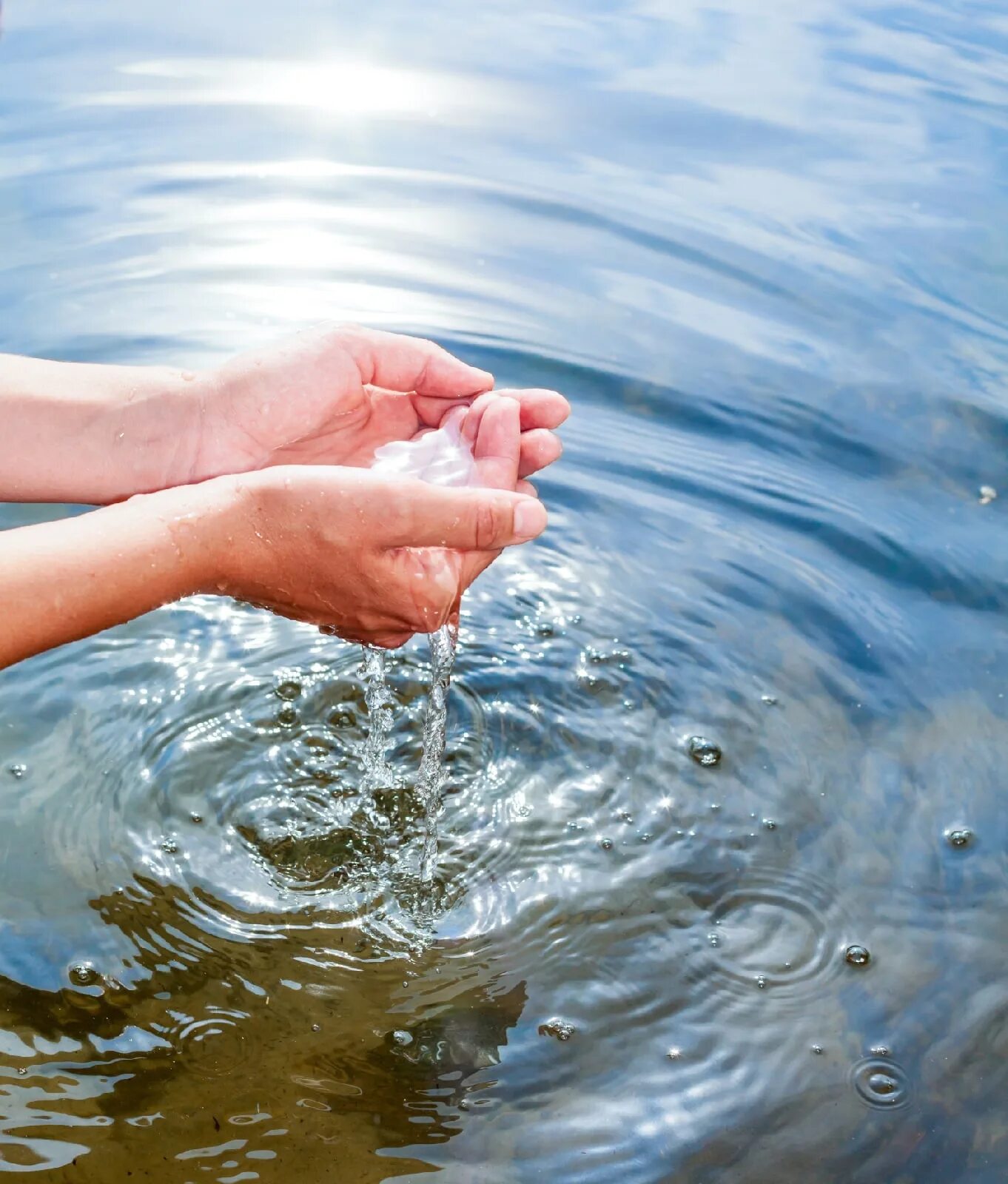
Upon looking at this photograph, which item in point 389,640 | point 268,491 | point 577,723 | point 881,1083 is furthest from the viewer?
point 577,723

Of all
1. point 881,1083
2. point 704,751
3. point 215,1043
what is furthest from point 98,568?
point 881,1083

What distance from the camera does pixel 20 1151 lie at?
2055 mm

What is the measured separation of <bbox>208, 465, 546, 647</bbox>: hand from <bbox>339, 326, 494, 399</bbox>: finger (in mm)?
555

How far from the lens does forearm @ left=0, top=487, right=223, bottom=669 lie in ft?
7.27

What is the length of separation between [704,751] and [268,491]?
1.22m

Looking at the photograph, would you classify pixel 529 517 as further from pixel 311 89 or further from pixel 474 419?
pixel 311 89

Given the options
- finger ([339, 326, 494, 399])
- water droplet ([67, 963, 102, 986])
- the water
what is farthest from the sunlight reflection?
water droplet ([67, 963, 102, 986])

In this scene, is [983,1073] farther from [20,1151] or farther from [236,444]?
[236,444]

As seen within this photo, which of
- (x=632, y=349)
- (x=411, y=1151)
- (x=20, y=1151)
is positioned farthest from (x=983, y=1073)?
(x=632, y=349)

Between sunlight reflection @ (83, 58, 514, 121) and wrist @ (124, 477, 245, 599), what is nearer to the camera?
wrist @ (124, 477, 245, 599)

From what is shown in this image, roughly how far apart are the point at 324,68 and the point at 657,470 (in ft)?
11.8

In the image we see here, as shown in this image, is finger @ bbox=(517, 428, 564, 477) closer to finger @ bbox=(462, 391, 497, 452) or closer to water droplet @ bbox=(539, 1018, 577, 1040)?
finger @ bbox=(462, 391, 497, 452)

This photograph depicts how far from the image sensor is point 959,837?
108 inches

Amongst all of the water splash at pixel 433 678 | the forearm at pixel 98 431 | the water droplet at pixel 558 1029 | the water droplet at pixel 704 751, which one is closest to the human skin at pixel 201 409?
the forearm at pixel 98 431
